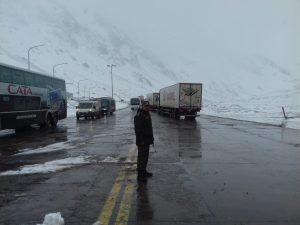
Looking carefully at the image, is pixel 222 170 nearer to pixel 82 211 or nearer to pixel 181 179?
pixel 181 179

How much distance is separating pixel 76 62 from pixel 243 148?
7379 inches

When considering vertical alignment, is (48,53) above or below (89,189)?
above

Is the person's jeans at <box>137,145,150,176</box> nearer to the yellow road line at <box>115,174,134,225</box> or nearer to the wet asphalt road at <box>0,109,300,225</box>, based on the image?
the wet asphalt road at <box>0,109,300,225</box>

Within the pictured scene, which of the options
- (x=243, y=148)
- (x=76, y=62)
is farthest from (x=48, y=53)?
(x=243, y=148)

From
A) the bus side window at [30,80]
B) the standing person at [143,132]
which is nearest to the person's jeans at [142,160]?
the standing person at [143,132]

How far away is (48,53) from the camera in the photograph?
193m

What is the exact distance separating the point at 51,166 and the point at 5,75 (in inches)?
540

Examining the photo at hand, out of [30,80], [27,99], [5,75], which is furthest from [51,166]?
[30,80]

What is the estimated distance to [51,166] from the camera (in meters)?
12.0

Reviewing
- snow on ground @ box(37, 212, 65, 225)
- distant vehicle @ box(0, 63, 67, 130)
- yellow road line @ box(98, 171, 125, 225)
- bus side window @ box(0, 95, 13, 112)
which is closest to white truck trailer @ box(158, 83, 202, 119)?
distant vehicle @ box(0, 63, 67, 130)

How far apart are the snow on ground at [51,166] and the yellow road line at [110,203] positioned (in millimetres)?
2275

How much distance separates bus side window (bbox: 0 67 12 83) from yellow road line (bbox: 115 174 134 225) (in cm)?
1615

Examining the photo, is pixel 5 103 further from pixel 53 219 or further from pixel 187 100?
pixel 187 100

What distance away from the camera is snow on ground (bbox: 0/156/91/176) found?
11.2 m
